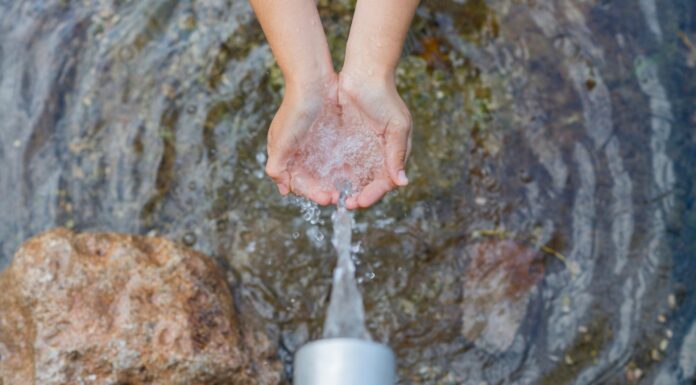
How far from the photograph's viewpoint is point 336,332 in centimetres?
324

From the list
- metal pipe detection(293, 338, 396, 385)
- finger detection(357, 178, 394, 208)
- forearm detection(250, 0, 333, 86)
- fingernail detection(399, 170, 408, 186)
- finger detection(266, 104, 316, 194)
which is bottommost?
finger detection(357, 178, 394, 208)

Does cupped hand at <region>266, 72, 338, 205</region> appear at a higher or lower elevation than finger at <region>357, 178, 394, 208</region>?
higher

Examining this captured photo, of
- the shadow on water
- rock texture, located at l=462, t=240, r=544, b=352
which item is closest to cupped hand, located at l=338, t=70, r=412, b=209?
the shadow on water

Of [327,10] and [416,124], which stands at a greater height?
[327,10]

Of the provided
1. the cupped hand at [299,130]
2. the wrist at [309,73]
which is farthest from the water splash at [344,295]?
the wrist at [309,73]

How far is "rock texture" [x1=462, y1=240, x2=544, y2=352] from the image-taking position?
3240mm

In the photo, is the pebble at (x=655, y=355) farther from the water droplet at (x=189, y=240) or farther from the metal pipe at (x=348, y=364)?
the water droplet at (x=189, y=240)

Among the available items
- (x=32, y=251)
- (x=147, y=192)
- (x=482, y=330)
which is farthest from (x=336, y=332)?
(x=32, y=251)

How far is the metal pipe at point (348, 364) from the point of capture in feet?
5.58

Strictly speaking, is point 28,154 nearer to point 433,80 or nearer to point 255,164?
point 255,164

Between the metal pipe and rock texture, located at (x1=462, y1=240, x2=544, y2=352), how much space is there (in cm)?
157

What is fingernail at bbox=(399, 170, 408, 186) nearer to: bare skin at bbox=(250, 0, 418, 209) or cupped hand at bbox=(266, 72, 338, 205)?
bare skin at bbox=(250, 0, 418, 209)

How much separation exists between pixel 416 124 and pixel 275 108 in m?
0.70

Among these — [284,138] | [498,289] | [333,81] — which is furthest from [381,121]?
[498,289]
